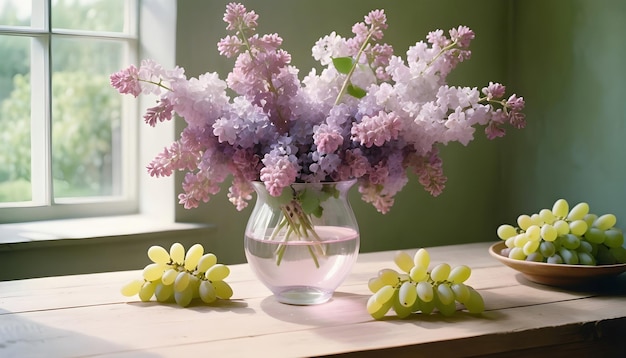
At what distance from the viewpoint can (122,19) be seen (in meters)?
2.51

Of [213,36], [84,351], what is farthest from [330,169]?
[213,36]

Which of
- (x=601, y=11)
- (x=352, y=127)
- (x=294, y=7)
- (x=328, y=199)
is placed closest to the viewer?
(x=352, y=127)

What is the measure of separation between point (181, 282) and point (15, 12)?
1296mm

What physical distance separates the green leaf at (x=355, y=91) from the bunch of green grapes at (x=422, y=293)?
1.24ft

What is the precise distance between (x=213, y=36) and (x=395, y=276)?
3.71ft

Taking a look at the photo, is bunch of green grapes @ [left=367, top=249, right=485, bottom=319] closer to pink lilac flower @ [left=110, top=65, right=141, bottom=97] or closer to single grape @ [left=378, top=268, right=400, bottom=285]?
single grape @ [left=378, top=268, right=400, bottom=285]

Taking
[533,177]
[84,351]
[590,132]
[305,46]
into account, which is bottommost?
[84,351]

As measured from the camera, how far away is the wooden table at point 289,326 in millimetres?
1282

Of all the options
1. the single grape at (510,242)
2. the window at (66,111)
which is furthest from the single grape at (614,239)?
the window at (66,111)

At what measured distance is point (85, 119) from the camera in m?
2.49

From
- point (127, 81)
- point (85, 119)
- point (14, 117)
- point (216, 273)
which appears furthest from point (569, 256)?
point (14, 117)

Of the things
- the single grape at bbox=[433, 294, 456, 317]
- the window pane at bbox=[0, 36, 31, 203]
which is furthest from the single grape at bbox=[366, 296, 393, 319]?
the window pane at bbox=[0, 36, 31, 203]

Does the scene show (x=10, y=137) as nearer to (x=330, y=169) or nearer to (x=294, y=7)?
(x=294, y=7)

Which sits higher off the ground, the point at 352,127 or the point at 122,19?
the point at 122,19
